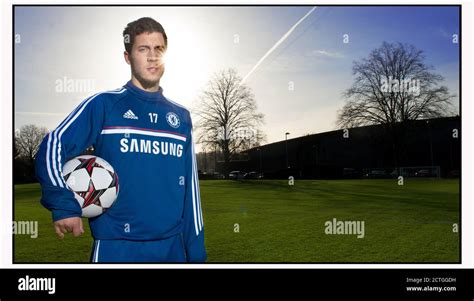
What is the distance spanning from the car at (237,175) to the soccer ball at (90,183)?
151 inches

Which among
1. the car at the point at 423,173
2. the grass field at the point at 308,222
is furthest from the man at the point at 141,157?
the car at the point at 423,173

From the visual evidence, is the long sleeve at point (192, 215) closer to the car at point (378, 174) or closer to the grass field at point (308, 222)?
the grass field at point (308, 222)

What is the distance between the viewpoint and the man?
4.04 meters

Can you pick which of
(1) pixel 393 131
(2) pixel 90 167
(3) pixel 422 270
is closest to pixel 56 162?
(2) pixel 90 167

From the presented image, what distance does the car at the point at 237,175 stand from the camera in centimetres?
773

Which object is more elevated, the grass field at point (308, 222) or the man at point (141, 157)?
the man at point (141, 157)

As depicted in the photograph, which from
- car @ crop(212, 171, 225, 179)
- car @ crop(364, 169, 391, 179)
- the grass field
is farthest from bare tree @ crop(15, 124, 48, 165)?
car @ crop(364, 169, 391, 179)

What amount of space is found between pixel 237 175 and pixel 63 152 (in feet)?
15.5

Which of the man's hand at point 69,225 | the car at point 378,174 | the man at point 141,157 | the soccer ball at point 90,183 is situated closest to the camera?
the man's hand at point 69,225

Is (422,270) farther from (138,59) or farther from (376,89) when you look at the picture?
(138,59)

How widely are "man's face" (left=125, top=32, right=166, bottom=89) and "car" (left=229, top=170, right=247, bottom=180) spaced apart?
3.55 meters

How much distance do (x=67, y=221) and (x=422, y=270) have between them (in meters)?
4.66

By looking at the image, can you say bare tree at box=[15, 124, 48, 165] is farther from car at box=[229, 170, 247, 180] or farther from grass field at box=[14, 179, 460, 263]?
car at box=[229, 170, 247, 180]

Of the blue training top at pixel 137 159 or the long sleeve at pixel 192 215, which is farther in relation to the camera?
the long sleeve at pixel 192 215
